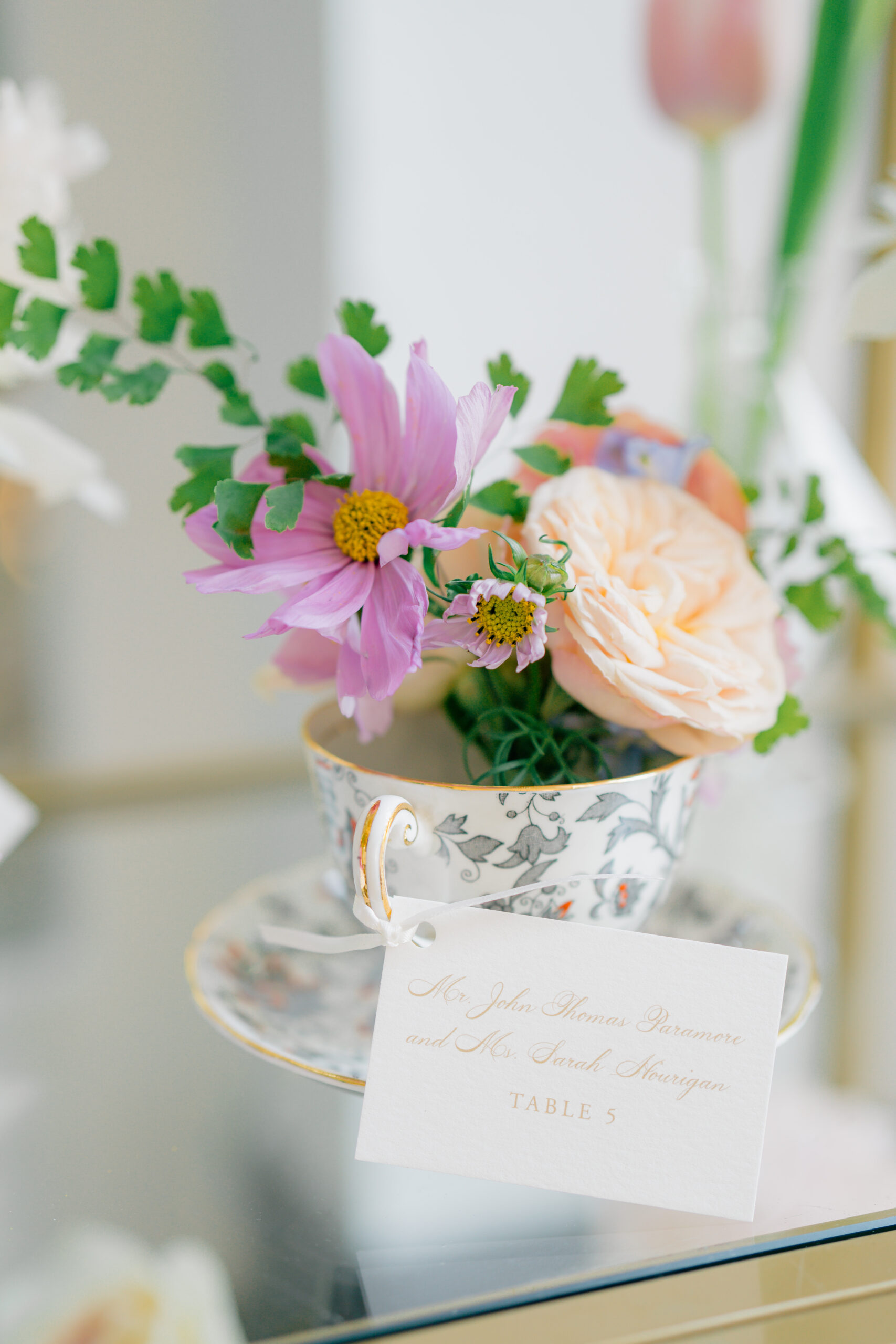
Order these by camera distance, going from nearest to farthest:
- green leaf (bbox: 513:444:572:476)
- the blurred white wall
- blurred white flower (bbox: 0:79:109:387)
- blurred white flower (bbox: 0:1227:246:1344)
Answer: blurred white flower (bbox: 0:1227:246:1344), green leaf (bbox: 513:444:572:476), blurred white flower (bbox: 0:79:109:387), the blurred white wall

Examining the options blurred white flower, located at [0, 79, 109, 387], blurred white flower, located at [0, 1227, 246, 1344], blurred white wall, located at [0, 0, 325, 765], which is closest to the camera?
blurred white flower, located at [0, 1227, 246, 1344]

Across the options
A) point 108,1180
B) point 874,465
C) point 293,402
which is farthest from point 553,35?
point 108,1180

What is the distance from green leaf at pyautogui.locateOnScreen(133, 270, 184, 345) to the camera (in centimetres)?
43

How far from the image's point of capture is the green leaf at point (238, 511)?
0.37 meters

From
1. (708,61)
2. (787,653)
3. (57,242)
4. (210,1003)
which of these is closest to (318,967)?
(210,1003)

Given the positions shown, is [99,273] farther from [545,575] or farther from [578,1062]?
[578,1062]

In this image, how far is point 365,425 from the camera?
390 millimetres

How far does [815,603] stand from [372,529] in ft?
0.71

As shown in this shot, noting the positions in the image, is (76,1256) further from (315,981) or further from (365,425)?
(365,425)

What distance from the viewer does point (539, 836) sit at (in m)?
0.40

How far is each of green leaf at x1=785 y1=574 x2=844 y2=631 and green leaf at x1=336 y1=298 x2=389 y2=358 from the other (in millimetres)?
215

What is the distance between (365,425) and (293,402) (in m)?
0.45

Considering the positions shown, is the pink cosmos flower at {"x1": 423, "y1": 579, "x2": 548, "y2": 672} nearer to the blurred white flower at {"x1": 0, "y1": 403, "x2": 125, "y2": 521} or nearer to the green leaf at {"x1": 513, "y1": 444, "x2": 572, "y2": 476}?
the green leaf at {"x1": 513, "y1": 444, "x2": 572, "y2": 476}

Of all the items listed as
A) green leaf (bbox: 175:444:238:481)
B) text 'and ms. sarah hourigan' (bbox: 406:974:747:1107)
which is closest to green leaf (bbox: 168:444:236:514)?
green leaf (bbox: 175:444:238:481)
